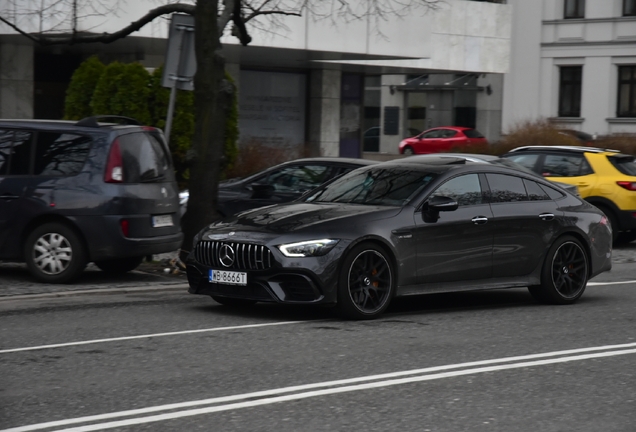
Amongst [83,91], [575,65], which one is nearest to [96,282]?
[83,91]

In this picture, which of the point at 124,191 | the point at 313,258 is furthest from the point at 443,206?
the point at 124,191

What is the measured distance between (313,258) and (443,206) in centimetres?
148

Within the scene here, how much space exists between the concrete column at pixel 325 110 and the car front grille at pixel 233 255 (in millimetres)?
22099

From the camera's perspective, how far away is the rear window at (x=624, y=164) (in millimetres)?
18578

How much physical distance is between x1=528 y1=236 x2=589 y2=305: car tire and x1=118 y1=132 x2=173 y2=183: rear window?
14.4 ft

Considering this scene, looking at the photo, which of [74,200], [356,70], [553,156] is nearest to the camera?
[74,200]

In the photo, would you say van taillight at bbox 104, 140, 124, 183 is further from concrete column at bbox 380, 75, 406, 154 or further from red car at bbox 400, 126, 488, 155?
concrete column at bbox 380, 75, 406, 154

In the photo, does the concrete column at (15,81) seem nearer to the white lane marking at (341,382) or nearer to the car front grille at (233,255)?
the car front grille at (233,255)

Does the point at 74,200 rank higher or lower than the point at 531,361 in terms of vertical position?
higher

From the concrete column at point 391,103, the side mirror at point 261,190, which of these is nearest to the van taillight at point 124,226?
the side mirror at point 261,190

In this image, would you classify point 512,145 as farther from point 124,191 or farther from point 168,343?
point 168,343

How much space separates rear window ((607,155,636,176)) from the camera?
18.6m

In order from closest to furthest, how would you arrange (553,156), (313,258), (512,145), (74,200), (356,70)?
(313,258) < (74,200) < (553,156) < (512,145) < (356,70)

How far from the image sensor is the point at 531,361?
26.7 feet
